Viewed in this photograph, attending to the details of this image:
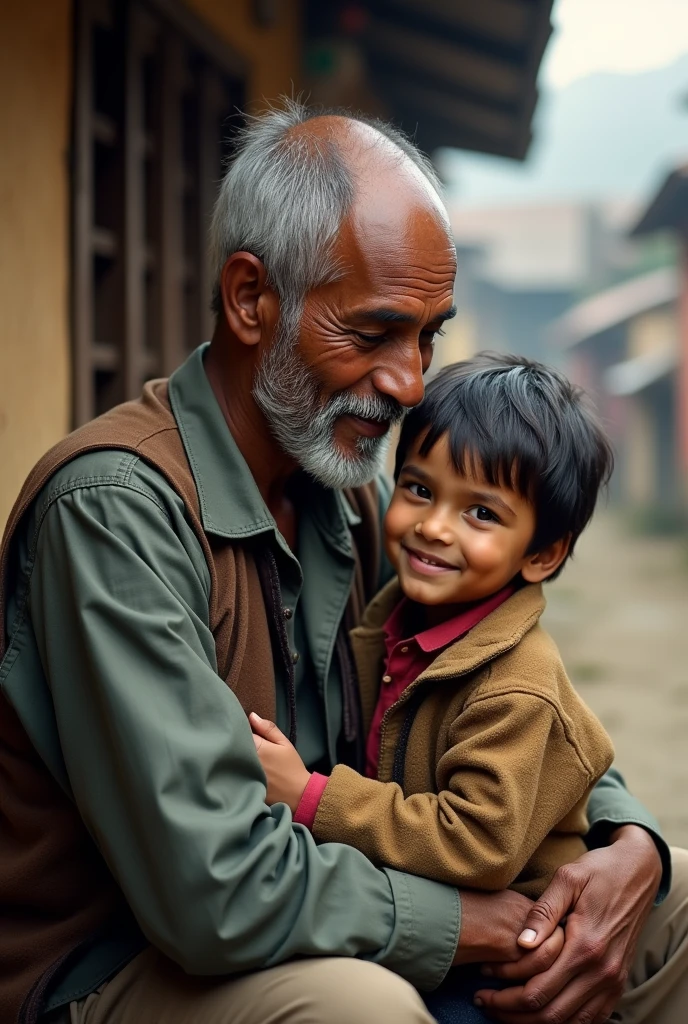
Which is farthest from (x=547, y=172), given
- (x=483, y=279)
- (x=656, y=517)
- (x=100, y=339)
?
(x=100, y=339)

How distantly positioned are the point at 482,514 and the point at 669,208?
731 inches

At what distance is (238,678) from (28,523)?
0.50 m

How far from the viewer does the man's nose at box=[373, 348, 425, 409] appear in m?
2.37

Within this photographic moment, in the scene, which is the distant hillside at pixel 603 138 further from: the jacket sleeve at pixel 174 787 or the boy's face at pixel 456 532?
the jacket sleeve at pixel 174 787

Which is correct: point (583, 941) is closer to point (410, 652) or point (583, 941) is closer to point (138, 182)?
point (410, 652)

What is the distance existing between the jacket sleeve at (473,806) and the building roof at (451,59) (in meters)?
4.01

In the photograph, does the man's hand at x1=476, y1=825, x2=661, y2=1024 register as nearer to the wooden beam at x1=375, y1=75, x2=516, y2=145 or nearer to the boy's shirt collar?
the boy's shirt collar

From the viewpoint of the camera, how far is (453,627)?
2.40m

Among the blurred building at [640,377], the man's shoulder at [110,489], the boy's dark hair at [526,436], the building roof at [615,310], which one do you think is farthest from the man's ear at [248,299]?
the building roof at [615,310]

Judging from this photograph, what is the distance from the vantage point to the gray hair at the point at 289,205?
2365mm

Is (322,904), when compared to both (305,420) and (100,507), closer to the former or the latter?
(100,507)

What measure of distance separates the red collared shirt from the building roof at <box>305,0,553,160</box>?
11.9 ft

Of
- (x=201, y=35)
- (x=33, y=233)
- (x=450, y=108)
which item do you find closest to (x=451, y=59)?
(x=450, y=108)

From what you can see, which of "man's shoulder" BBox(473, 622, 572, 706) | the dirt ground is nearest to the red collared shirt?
"man's shoulder" BBox(473, 622, 572, 706)
